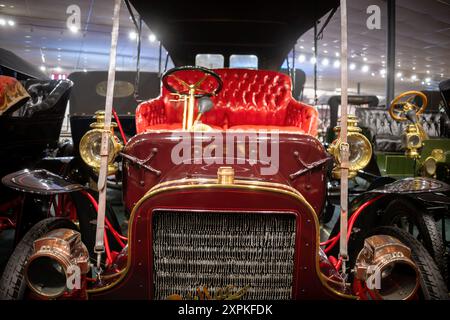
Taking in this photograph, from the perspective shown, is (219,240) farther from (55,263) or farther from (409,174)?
(409,174)

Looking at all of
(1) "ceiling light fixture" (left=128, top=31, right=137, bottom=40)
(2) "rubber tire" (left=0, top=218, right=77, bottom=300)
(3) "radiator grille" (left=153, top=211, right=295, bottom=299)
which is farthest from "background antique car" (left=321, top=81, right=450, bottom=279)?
(1) "ceiling light fixture" (left=128, top=31, right=137, bottom=40)

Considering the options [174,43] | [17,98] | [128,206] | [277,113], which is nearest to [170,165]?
[128,206]

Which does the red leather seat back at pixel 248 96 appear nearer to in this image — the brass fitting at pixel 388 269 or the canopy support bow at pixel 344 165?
the canopy support bow at pixel 344 165

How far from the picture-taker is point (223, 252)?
161 centimetres

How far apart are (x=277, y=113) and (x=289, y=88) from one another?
336mm

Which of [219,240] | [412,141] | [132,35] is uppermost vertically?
[132,35]

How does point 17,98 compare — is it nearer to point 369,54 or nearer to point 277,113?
point 277,113

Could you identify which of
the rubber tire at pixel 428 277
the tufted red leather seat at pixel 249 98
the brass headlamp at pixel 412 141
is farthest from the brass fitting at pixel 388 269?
the tufted red leather seat at pixel 249 98

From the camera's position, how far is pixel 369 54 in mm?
11383

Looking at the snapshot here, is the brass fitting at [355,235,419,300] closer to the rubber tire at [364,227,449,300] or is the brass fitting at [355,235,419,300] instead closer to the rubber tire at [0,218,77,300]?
the rubber tire at [364,227,449,300]

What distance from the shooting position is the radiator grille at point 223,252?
1.58 m

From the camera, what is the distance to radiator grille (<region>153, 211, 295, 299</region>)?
5.19 feet

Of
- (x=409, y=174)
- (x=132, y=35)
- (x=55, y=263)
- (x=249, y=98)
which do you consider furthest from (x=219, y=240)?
(x=132, y=35)
